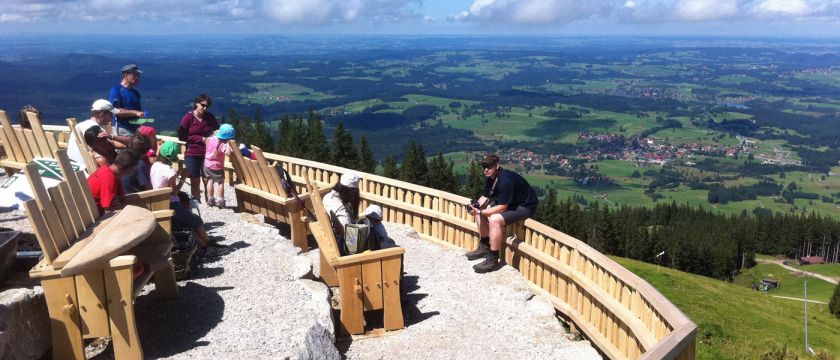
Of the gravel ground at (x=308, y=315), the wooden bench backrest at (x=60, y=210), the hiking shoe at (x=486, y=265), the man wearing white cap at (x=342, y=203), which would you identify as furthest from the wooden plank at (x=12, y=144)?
the hiking shoe at (x=486, y=265)

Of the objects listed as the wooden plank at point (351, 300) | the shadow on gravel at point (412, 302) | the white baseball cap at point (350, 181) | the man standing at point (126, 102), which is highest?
the man standing at point (126, 102)

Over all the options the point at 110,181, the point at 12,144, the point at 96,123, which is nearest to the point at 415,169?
the point at 12,144

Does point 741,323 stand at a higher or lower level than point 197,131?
lower

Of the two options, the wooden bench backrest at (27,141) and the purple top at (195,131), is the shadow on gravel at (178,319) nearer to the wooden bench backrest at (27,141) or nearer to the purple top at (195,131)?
the wooden bench backrest at (27,141)

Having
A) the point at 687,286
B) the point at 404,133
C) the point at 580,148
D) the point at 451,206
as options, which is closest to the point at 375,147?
the point at 404,133

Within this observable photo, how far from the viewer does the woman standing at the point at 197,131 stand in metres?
10.3

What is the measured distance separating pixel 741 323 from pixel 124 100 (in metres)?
26.4

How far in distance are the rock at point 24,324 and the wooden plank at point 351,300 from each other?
2.75 m

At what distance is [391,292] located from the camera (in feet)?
22.7

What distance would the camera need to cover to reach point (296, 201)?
29.5 ft

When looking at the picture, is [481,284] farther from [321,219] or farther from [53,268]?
[53,268]

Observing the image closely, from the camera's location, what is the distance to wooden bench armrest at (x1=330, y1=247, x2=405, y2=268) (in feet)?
21.7

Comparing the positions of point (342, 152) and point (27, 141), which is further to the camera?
point (342, 152)

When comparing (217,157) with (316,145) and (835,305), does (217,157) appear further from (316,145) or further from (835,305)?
(316,145)
